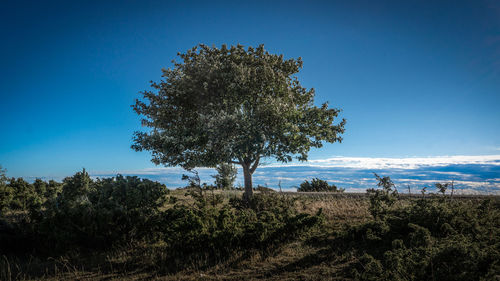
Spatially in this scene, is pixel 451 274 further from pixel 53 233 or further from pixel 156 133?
pixel 156 133

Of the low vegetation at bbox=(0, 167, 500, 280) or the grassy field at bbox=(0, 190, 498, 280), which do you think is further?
the low vegetation at bbox=(0, 167, 500, 280)

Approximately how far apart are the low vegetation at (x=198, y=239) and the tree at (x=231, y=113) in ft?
18.4

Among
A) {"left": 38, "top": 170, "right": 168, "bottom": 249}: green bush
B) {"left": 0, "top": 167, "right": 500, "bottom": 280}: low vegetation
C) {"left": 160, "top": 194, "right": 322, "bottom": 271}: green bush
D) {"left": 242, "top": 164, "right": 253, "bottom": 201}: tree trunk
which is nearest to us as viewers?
{"left": 0, "top": 167, "right": 500, "bottom": 280}: low vegetation

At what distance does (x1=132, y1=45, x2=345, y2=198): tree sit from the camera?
15719mm

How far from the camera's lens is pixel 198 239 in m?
8.16

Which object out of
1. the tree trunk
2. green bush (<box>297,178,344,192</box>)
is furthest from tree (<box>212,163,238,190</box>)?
green bush (<box>297,178,344,192</box>)

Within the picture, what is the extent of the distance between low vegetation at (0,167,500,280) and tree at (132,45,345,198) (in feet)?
18.4

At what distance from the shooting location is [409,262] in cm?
566

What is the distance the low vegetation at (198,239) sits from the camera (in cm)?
724

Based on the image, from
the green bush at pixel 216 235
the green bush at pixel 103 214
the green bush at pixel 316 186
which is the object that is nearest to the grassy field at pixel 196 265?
the green bush at pixel 216 235

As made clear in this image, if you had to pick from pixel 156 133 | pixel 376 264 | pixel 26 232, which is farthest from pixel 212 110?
pixel 376 264

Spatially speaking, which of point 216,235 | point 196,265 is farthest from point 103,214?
point 216,235

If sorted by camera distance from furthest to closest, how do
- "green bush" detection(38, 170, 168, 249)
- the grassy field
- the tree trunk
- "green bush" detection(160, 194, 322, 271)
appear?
the tree trunk
"green bush" detection(38, 170, 168, 249)
"green bush" detection(160, 194, 322, 271)
the grassy field

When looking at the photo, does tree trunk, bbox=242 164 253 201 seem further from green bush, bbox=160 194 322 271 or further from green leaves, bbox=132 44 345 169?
green bush, bbox=160 194 322 271
